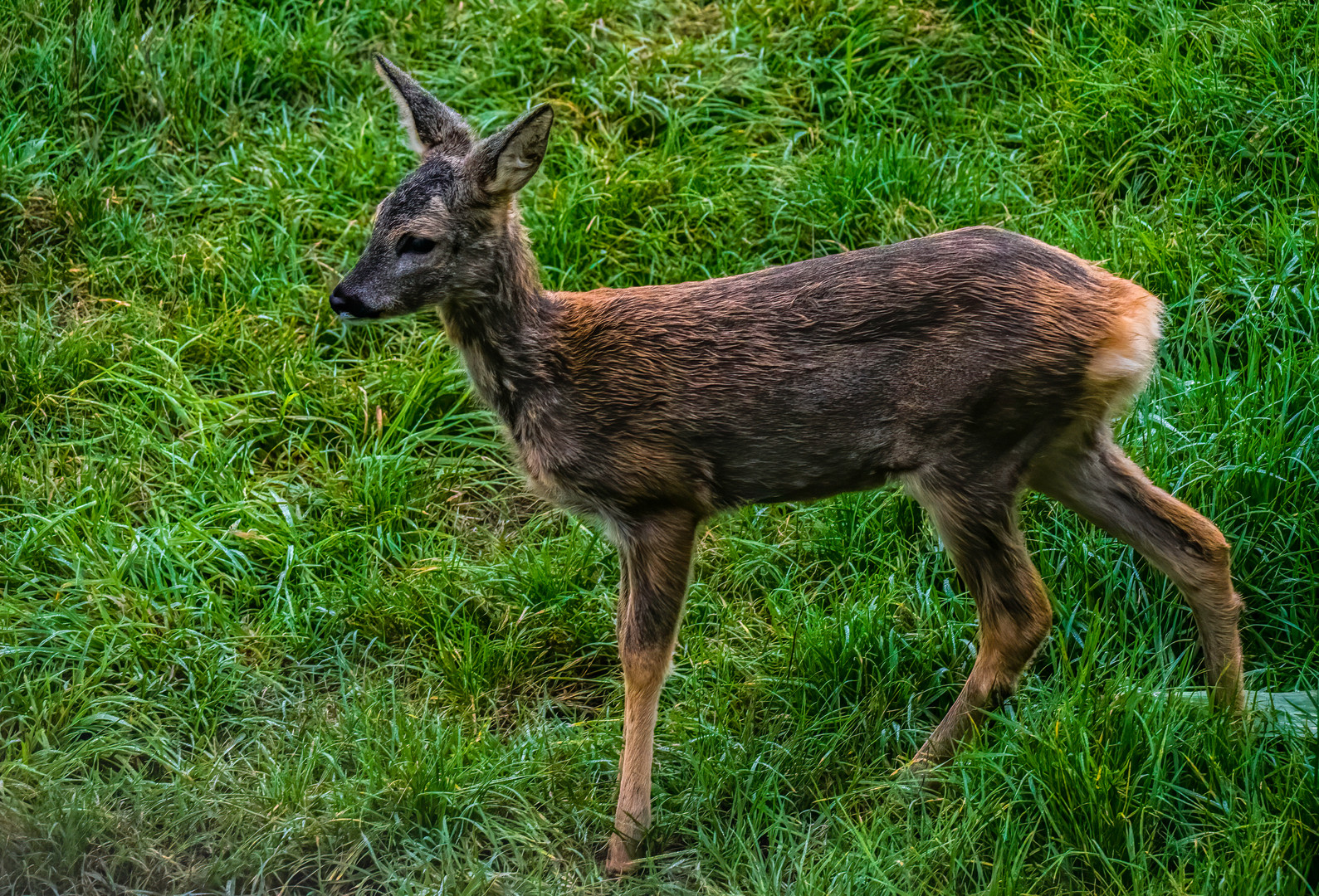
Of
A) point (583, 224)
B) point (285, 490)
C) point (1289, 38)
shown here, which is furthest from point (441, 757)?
point (1289, 38)

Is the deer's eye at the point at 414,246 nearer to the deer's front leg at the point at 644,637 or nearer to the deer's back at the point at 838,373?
the deer's back at the point at 838,373

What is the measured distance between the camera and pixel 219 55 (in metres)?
6.09

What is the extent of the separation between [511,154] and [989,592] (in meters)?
1.89

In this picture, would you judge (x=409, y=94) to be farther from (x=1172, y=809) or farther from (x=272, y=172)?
(x=1172, y=809)

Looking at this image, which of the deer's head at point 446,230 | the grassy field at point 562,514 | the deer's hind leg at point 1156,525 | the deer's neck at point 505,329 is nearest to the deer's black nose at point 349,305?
the deer's head at point 446,230

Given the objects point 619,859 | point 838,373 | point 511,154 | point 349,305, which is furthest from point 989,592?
point 349,305

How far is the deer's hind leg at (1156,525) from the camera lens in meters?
3.81

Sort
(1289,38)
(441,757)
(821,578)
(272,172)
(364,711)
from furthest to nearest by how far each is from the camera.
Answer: (272,172), (1289,38), (821,578), (364,711), (441,757)

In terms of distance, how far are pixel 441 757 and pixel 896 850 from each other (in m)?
1.30

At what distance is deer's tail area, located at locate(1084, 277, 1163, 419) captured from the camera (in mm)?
3602

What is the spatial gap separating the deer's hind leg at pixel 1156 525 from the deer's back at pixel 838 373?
23cm

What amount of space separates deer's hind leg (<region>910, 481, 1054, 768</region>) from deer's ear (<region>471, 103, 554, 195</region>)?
148 centimetres

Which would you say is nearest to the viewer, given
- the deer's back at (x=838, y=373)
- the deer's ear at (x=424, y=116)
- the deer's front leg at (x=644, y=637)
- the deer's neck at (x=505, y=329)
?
the deer's back at (x=838, y=373)

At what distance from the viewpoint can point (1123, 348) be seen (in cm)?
361
